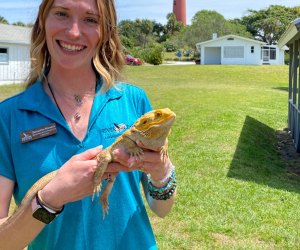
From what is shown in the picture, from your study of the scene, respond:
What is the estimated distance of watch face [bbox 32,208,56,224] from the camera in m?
1.75

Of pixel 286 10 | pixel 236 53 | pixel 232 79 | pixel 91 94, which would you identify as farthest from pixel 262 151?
pixel 286 10

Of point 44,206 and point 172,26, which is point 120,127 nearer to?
point 44,206

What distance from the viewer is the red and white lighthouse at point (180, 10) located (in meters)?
102

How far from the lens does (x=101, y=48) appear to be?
224cm

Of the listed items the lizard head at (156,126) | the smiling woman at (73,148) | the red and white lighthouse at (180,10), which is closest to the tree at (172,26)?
the red and white lighthouse at (180,10)

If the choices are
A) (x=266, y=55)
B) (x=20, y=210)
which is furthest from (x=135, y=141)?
(x=266, y=55)

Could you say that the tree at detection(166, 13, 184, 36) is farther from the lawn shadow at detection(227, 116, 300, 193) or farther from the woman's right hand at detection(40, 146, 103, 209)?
the woman's right hand at detection(40, 146, 103, 209)

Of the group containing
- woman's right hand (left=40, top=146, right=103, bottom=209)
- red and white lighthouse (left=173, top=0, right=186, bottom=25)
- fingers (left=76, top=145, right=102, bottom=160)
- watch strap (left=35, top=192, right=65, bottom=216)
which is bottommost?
watch strap (left=35, top=192, right=65, bottom=216)

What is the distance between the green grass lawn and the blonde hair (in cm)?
30

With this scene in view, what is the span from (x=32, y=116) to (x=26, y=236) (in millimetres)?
511

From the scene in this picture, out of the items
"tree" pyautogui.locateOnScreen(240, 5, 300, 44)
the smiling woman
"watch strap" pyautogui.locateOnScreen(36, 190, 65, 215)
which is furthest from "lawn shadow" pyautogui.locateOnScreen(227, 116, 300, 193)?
"tree" pyautogui.locateOnScreen(240, 5, 300, 44)

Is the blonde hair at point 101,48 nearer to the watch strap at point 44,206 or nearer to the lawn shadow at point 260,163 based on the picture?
the watch strap at point 44,206

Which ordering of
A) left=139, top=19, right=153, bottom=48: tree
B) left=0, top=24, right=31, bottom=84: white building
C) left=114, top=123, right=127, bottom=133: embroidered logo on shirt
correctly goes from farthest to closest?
1. left=139, top=19, right=153, bottom=48: tree
2. left=0, top=24, right=31, bottom=84: white building
3. left=114, top=123, right=127, bottom=133: embroidered logo on shirt

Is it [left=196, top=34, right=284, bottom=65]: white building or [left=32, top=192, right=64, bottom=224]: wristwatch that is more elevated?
[left=196, top=34, right=284, bottom=65]: white building
